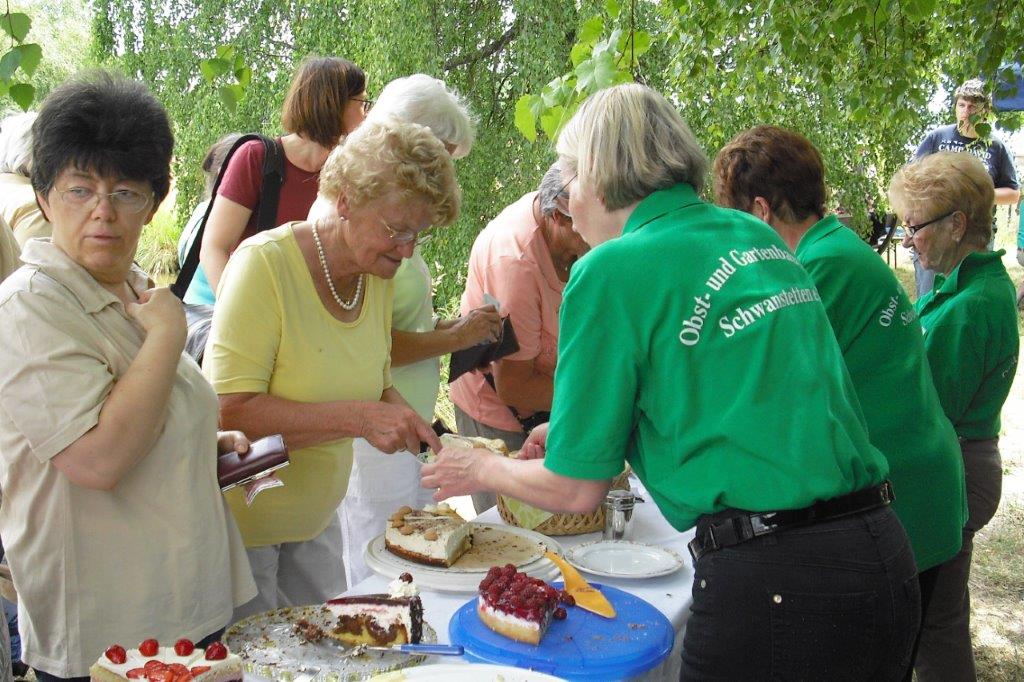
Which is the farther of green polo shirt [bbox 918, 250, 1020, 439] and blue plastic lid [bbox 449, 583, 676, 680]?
green polo shirt [bbox 918, 250, 1020, 439]

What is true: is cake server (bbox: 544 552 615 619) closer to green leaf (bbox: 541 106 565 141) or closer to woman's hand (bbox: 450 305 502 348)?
woman's hand (bbox: 450 305 502 348)

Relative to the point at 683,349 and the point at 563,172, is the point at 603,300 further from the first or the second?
the point at 563,172

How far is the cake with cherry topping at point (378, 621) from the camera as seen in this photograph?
1644 millimetres

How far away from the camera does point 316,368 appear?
7.16 feet

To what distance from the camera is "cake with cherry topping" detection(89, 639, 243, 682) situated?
135 cm

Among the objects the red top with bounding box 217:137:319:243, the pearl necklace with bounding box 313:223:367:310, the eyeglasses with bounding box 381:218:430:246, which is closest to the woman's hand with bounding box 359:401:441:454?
the pearl necklace with bounding box 313:223:367:310

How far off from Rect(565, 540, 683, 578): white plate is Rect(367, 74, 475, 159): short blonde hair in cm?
134

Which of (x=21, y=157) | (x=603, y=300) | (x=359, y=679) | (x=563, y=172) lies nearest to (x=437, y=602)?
(x=359, y=679)

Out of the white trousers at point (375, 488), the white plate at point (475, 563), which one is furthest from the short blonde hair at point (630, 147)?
the white trousers at point (375, 488)

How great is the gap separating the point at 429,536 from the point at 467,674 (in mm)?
628

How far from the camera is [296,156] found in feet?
10.4

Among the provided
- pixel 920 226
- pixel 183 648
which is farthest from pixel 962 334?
pixel 183 648

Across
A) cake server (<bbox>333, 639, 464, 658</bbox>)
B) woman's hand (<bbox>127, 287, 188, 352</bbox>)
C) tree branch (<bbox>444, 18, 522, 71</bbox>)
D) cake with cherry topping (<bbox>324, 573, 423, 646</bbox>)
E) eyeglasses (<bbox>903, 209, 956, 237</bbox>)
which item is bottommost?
cake server (<bbox>333, 639, 464, 658</bbox>)

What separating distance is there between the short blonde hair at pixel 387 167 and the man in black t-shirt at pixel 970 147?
11.8 feet
